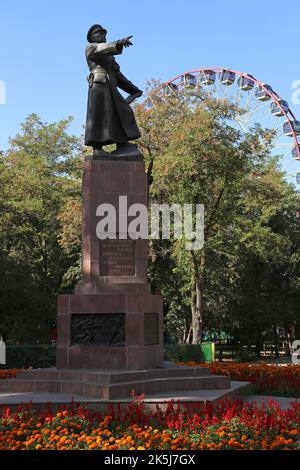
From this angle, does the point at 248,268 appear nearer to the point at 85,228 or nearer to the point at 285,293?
the point at 285,293

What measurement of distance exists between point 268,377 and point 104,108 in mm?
7589

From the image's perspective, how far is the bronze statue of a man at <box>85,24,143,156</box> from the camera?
1260 centimetres

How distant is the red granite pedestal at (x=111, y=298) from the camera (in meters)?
11.1

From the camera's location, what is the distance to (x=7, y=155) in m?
36.1

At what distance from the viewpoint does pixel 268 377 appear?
13.5 meters

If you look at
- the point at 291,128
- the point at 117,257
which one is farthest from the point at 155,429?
the point at 291,128

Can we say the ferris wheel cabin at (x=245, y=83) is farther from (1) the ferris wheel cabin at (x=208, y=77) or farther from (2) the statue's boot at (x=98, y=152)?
(2) the statue's boot at (x=98, y=152)

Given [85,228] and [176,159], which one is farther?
[176,159]

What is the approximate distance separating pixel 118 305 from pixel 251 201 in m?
21.0

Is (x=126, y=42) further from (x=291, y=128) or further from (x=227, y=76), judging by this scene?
(x=227, y=76)

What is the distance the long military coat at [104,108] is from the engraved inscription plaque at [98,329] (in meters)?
4.04

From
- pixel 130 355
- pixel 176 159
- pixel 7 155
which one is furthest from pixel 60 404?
pixel 7 155

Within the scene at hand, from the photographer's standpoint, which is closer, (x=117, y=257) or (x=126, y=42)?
(x=117, y=257)

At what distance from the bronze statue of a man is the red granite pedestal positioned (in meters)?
0.57
